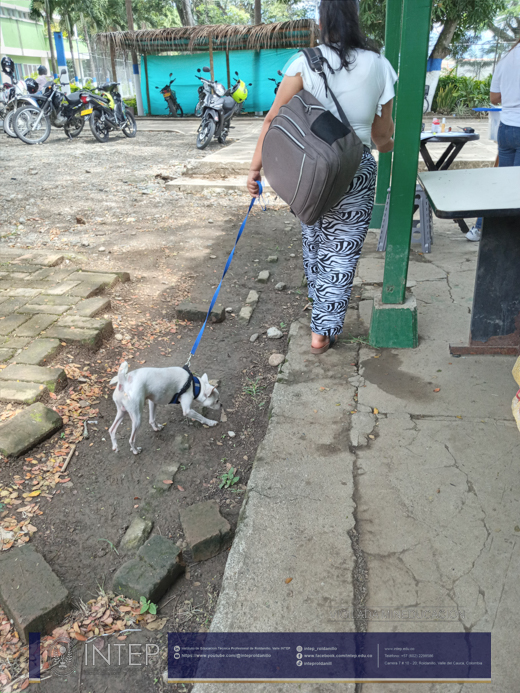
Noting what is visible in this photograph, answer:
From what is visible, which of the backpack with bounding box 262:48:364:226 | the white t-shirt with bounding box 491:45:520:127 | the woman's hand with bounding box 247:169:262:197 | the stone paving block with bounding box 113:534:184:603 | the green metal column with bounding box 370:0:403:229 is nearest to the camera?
the stone paving block with bounding box 113:534:184:603

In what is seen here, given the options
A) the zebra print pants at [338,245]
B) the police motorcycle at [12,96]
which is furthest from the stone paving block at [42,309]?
the police motorcycle at [12,96]

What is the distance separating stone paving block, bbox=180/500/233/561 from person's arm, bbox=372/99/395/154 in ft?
6.63

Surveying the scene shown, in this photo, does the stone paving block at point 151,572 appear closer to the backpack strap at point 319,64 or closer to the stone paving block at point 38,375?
the stone paving block at point 38,375

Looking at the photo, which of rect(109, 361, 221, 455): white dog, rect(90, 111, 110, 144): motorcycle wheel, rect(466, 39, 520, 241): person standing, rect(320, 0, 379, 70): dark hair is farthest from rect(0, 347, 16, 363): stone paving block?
rect(90, 111, 110, 144): motorcycle wheel

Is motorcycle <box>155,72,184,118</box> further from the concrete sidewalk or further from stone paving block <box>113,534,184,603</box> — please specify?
stone paving block <box>113,534,184,603</box>

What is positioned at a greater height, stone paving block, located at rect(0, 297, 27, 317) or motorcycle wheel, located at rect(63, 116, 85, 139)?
motorcycle wheel, located at rect(63, 116, 85, 139)

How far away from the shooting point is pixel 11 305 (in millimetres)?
3676

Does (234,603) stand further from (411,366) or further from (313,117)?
(313,117)

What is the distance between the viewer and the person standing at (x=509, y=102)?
3857 mm

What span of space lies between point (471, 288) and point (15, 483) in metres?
3.27

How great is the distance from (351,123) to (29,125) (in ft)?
36.6

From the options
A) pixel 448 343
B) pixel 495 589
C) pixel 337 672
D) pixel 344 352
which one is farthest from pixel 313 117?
pixel 337 672

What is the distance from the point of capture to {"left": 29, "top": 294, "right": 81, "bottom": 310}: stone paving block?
371 centimetres

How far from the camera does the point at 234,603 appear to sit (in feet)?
5.20
